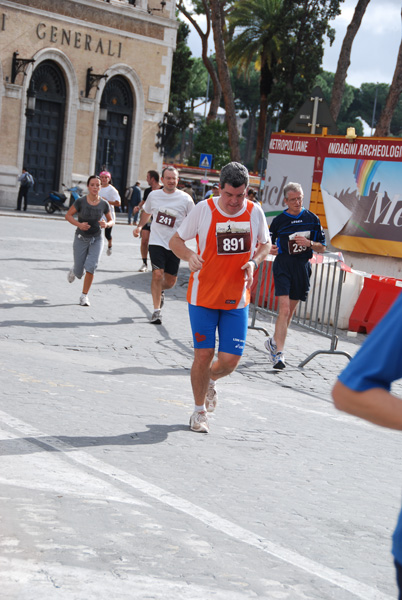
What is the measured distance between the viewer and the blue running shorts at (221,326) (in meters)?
6.80

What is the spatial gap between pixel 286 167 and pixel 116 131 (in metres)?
23.0

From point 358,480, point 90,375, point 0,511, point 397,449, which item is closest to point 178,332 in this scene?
point 90,375

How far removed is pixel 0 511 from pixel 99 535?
52 centimetres

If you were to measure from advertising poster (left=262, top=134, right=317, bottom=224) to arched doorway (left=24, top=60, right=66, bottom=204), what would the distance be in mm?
19648

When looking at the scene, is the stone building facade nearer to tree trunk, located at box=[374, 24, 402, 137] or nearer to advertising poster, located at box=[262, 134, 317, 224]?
tree trunk, located at box=[374, 24, 402, 137]

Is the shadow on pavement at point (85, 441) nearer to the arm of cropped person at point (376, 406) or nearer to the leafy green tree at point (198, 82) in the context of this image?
the arm of cropped person at point (376, 406)

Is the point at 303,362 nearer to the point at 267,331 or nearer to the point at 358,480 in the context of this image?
the point at 267,331

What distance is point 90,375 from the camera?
8.61 metres

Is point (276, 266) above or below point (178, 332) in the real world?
above

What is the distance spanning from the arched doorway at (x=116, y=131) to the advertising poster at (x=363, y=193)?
23154mm

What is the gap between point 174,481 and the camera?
217 inches

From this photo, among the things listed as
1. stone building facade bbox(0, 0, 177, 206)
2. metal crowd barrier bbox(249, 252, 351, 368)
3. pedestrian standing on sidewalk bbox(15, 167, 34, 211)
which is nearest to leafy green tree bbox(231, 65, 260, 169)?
stone building facade bbox(0, 0, 177, 206)

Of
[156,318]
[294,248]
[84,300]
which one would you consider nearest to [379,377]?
[294,248]

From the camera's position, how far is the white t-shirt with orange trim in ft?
22.1
